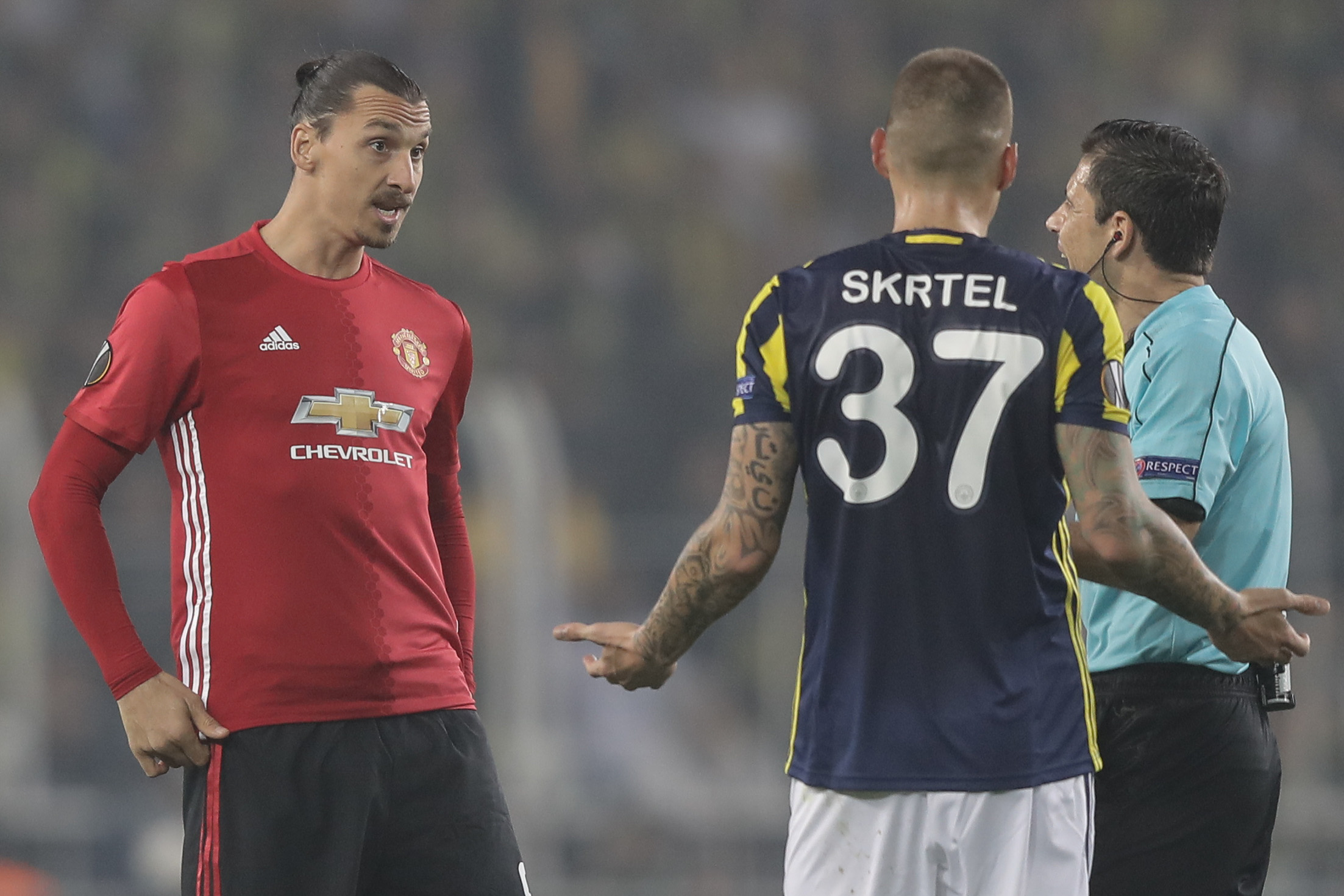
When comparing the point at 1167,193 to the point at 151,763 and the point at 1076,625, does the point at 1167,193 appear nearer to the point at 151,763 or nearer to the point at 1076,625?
the point at 1076,625

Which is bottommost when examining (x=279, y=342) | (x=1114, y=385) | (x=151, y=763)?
(x=151, y=763)

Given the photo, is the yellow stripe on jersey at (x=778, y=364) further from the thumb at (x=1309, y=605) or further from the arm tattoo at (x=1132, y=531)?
the thumb at (x=1309, y=605)

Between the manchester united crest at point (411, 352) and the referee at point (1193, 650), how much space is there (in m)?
1.45

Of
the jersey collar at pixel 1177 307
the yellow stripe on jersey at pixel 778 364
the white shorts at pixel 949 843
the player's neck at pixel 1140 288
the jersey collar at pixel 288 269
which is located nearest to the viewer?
the white shorts at pixel 949 843

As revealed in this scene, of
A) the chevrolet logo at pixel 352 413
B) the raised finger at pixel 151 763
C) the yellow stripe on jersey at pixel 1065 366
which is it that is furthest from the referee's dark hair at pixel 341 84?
the yellow stripe on jersey at pixel 1065 366

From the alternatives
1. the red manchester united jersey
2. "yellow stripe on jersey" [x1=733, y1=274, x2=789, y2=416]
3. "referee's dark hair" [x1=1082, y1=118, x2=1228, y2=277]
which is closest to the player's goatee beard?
the red manchester united jersey

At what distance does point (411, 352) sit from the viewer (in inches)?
139

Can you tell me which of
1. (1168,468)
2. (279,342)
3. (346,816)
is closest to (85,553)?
(279,342)

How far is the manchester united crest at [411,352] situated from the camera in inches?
138

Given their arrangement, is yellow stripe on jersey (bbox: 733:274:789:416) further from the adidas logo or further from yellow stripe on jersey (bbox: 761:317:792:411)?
the adidas logo

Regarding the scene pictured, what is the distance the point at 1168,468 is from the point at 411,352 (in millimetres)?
1536

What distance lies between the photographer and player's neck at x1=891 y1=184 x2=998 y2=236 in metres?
3.08

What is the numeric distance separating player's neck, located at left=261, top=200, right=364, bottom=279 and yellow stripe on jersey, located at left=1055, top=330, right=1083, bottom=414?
1.42 m

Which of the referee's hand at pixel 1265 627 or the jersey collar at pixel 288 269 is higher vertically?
the jersey collar at pixel 288 269
